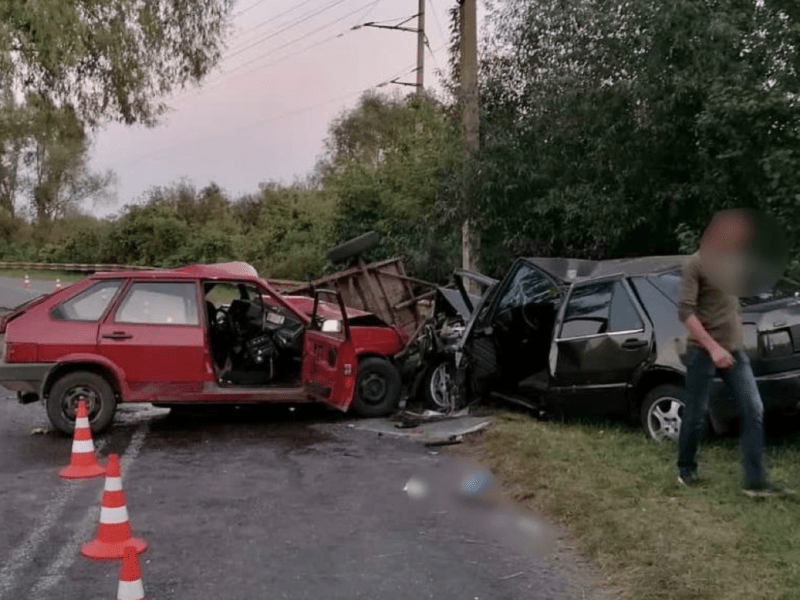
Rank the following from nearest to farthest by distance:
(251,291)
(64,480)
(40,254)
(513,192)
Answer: (64,480) → (251,291) → (513,192) → (40,254)

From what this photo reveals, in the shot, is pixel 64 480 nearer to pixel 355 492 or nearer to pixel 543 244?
pixel 355 492

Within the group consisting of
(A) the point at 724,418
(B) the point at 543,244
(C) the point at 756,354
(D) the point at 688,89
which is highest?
(D) the point at 688,89

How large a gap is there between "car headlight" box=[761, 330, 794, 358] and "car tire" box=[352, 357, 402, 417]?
14.3 ft

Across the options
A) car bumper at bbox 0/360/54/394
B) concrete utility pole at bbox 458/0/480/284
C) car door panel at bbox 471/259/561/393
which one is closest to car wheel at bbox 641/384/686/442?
car door panel at bbox 471/259/561/393

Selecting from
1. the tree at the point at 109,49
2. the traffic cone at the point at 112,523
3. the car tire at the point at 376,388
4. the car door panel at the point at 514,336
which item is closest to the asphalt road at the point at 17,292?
the tree at the point at 109,49

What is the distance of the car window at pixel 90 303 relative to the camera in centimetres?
962

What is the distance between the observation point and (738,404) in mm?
6078

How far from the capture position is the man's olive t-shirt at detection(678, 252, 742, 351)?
6090 millimetres

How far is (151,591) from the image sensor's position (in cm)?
496

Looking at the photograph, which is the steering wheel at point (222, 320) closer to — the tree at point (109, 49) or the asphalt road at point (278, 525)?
the asphalt road at point (278, 525)

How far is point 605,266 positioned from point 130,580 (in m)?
6.14

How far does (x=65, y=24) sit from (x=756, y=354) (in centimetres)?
1650

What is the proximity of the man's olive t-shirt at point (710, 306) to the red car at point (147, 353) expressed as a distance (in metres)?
4.21

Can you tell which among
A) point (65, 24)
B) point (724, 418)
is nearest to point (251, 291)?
point (724, 418)
